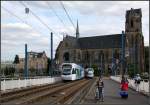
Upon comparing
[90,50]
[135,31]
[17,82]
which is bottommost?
[17,82]

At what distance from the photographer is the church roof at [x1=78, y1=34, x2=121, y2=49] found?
565ft

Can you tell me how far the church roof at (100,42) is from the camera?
17212 centimetres

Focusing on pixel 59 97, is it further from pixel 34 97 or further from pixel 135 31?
pixel 135 31

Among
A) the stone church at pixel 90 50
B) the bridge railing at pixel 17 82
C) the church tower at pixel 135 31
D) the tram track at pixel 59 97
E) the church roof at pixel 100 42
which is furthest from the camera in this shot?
the church roof at pixel 100 42

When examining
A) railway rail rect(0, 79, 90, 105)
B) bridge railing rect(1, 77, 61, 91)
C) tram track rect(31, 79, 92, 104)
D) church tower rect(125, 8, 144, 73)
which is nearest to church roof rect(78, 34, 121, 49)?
church tower rect(125, 8, 144, 73)

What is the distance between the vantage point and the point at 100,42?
17938 cm

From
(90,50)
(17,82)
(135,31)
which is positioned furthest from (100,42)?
(17,82)

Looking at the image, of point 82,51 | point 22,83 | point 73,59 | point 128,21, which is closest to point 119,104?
point 22,83

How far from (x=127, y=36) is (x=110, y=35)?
30568 mm

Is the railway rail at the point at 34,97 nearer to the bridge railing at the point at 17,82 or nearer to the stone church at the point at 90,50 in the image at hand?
the bridge railing at the point at 17,82

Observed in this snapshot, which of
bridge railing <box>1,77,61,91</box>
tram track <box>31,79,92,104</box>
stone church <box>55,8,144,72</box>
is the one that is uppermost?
stone church <box>55,8,144,72</box>

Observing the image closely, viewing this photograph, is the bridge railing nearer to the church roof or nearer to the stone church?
the stone church

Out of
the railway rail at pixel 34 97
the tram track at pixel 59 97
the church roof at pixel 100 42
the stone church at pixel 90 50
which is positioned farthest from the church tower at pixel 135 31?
the railway rail at pixel 34 97

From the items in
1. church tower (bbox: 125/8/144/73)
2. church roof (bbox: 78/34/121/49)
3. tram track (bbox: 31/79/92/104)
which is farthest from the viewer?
church roof (bbox: 78/34/121/49)
